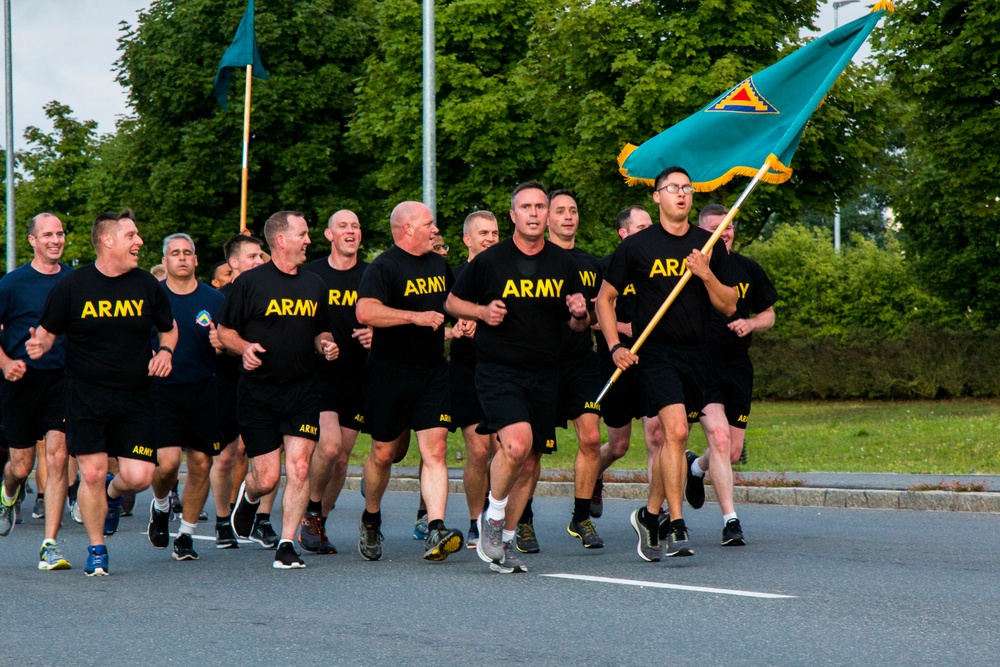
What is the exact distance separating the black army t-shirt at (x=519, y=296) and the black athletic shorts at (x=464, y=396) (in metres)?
1.86

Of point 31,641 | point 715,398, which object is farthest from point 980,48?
point 31,641

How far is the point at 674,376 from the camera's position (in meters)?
9.19

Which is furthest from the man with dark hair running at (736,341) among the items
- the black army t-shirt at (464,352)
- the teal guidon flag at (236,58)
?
the teal guidon flag at (236,58)

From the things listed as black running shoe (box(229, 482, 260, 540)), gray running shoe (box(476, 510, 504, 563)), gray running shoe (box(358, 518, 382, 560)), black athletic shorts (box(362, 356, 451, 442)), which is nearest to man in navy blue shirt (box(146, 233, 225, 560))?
black running shoe (box(229, 482, 260, 540))

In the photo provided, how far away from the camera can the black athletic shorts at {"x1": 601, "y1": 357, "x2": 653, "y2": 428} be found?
1095 cm

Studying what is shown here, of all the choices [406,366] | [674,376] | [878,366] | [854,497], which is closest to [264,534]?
[406,366]

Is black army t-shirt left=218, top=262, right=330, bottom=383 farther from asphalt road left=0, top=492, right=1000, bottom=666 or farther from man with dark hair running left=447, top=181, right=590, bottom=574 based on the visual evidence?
asphalt road left=0, top=492, right=1000, bottom=666

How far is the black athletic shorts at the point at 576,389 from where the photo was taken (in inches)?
389

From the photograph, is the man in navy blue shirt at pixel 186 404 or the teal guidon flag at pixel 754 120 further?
the teal guidon flag at pixel 754 120

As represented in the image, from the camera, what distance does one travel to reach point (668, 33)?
2955 cm

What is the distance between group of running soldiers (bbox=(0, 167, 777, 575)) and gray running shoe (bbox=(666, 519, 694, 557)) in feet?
0.04

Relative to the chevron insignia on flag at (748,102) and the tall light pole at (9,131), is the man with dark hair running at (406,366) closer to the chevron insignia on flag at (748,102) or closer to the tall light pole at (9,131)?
the chevron insignia on flag at (748,102)

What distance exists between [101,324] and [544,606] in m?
3.59

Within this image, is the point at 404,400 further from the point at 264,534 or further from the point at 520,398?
the point at 264,534
